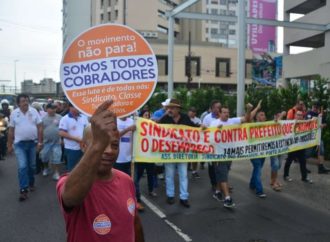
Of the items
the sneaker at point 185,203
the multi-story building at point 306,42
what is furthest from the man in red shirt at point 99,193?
the multi-story building at point 306,42

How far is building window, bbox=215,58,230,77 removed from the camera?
75.8 metres

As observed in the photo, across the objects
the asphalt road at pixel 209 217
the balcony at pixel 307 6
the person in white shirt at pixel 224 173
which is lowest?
the asphalt road at pixel 209 217

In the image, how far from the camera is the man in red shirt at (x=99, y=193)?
1.94m

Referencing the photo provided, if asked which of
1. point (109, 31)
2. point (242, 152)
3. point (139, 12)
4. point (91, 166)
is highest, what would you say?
point (139, 12)

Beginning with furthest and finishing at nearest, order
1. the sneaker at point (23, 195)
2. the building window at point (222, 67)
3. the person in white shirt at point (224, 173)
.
A: the building window at point (222, 67) < the sneaker at point (23, 195) < the person in white shirt at point (224, 173)

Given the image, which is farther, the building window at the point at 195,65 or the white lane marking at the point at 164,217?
the building window at the point at 195,65

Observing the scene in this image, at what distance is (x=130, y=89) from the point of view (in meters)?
3.60

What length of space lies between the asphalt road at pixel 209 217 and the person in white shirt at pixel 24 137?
17.4 inches

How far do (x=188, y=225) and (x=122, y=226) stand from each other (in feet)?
15.1

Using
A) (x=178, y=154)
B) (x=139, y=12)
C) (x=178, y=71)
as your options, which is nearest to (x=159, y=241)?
(x=178, y=154)

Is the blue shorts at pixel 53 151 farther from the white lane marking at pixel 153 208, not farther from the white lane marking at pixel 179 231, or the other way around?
the white lane marking at pixel 179 231

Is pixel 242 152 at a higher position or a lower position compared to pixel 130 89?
lower

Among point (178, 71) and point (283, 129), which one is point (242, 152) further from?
point (178, 71)

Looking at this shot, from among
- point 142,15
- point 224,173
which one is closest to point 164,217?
A: point 224,173
